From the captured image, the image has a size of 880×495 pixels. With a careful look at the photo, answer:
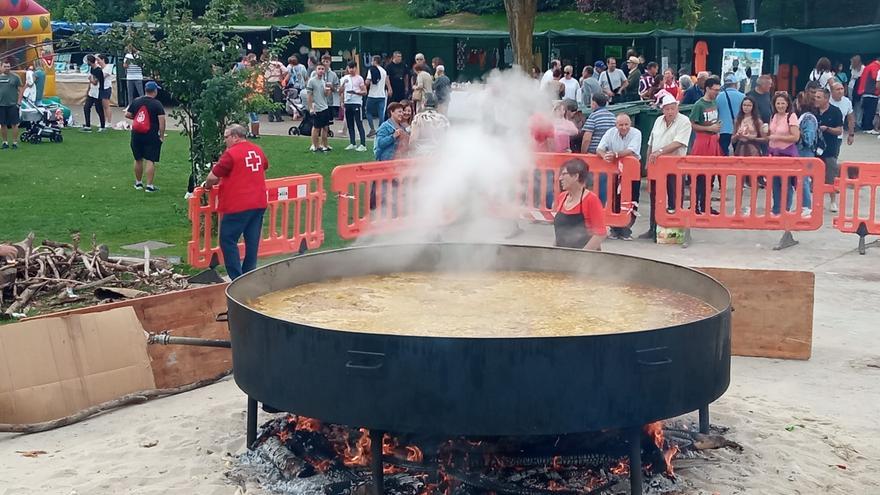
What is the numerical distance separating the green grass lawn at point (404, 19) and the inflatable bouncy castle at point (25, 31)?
1628 centimetres

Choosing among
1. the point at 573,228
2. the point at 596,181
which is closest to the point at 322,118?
the point at 596,181

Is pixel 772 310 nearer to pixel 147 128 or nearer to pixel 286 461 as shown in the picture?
pixel 286 461

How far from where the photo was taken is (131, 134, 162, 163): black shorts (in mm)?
18953

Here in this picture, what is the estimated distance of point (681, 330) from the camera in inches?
242

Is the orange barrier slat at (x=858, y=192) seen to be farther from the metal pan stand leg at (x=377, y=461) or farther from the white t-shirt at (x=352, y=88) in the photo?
the white t-shirt at (x=352, y=88)

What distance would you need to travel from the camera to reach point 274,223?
13.9 metres

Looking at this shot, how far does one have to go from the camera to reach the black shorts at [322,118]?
2418cm

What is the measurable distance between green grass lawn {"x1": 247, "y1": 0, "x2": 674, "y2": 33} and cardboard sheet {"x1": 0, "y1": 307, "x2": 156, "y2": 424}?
34.7 m

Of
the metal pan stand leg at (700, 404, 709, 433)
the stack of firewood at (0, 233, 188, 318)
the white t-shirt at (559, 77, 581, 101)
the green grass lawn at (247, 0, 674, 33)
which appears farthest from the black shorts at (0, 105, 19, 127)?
the green grass lawn at (247, 0, 674, 33)

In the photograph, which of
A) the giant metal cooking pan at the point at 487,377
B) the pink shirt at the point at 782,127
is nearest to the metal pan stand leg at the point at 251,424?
the giant metal cooking pan at the point at 487,377

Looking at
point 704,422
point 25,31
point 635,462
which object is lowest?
point 704,422

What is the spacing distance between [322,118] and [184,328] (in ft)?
49.6

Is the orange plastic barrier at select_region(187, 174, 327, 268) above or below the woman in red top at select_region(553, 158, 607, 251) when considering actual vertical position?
below

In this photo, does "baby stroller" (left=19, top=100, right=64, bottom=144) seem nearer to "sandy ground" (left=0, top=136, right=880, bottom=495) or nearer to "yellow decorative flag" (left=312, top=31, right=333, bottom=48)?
"yellow decorative flag" (left=312, top=31, right=333, bottom=48)
